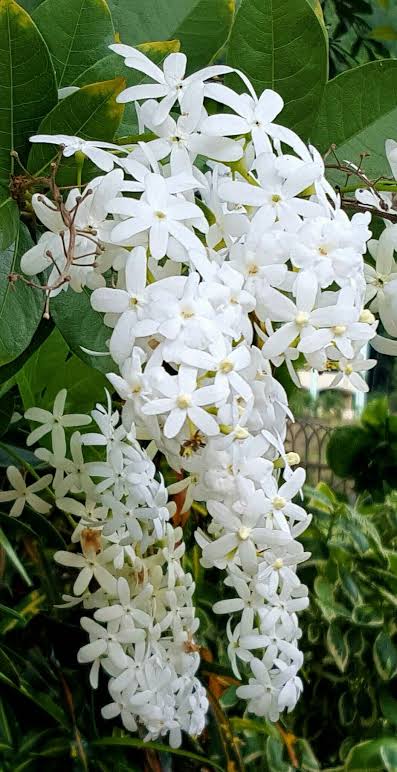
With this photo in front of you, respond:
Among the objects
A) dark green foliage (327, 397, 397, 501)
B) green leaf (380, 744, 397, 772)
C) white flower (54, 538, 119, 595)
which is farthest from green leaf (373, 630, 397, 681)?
white flower (54, 538, 119, 595)

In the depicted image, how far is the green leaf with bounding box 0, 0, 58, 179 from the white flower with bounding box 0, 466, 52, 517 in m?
0.19

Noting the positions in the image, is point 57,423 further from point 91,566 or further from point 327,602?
point 327,602

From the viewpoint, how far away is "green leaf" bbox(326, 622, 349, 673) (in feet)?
2.30

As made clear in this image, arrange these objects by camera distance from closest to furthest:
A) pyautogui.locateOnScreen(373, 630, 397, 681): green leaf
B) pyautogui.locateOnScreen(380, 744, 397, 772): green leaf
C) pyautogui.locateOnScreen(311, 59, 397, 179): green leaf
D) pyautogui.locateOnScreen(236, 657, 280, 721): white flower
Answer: pyautogui.locateOnScreen(311, 59, 397, 179): green leaf, pyautogui.locateOnScreen(236, 657, 280, 721): white flower, pyautogui.locateOnScreen(380, 744, 397, 772): green leaf, pyautogui.locateOnScreen(373, 630, 397, 681): green leaf

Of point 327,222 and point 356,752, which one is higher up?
point 327,222

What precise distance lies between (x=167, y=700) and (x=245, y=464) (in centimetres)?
21

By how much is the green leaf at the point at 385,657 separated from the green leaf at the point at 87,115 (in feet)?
1.81

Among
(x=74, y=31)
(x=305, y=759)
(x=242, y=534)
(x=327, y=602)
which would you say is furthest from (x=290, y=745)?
(x=74, y=31)

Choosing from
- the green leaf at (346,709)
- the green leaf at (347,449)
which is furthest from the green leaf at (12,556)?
the green leaf at (347,449)

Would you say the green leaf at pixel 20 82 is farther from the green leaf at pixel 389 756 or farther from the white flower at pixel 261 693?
the green leaf at pixel 389 756

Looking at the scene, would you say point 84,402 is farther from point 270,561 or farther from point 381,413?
point 381,413

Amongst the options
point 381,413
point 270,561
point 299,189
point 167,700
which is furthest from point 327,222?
point 381,413

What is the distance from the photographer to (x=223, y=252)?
255 mm

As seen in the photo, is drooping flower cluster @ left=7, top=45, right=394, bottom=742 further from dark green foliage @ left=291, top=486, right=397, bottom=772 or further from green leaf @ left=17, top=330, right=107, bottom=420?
dark green foliage @ left=291, top=486, right=397, bottom=772
